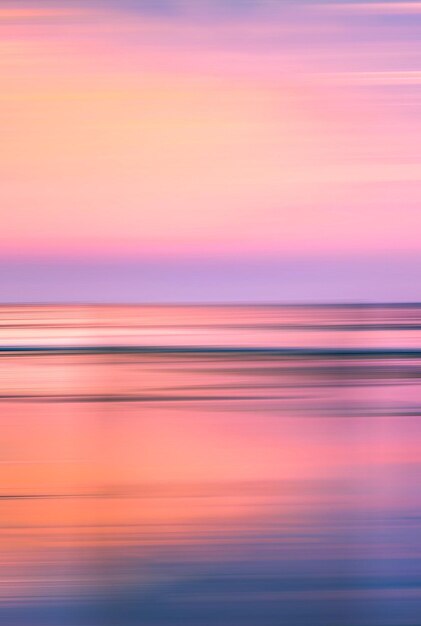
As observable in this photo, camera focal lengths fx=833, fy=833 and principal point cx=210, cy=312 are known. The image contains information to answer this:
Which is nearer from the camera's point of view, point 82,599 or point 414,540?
point 82,599

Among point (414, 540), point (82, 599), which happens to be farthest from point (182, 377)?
point (414, 540)

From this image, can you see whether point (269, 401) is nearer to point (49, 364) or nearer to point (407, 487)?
point (49, 364)

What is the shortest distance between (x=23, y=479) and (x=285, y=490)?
0.83m

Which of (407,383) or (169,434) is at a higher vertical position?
(169,434)

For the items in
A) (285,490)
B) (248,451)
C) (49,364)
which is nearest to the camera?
(49,364)

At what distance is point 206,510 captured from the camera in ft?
7.55

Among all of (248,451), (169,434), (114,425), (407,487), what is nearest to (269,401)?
(114,425)

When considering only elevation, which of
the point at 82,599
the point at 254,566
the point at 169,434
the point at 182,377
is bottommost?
the point at 82,599

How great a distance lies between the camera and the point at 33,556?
1966mm

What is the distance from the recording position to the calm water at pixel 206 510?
1485mm

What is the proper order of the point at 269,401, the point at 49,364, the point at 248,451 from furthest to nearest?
1. the point at 248,451
2. the point at 269,401
3. the point at 49,364

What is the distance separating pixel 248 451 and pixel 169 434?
60cm

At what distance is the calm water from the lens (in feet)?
4.87

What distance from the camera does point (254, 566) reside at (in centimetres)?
191
